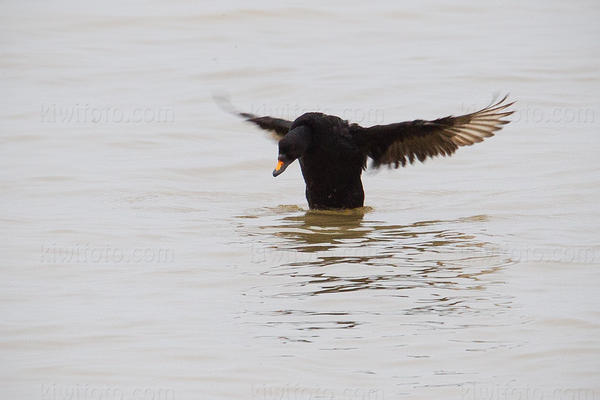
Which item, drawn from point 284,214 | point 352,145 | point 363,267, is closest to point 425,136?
point 352,145

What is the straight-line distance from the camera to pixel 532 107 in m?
15.1

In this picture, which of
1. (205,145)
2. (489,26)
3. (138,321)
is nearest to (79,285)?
(138,321)

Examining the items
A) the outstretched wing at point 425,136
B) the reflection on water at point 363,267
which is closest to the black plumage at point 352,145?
the outstretched wing at point 425,136

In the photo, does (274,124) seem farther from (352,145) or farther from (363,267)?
(363,267)

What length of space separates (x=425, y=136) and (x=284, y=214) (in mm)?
1611

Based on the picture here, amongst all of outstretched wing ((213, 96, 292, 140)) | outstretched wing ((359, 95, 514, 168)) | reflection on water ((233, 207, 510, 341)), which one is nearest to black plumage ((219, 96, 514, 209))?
outstretched wing ((359, 95, 514, 168))

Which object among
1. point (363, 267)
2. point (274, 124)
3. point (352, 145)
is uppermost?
point (274, 124)

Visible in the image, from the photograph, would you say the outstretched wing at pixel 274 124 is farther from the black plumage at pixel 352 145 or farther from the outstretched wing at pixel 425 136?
the outstretched wing at pixel 425 136

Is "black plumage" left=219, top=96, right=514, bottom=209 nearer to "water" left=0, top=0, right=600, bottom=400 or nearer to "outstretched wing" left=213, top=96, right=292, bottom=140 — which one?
"water" left=0, top=0, right=600, bottom=400

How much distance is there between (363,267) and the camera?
8.46 m

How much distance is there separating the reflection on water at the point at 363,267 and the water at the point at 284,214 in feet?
0.10

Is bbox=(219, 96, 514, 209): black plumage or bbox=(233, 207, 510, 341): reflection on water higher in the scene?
bbox=(219, 96, 514, 209): black plumage

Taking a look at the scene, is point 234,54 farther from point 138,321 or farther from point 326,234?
point 138,321

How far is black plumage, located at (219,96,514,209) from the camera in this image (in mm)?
10062
